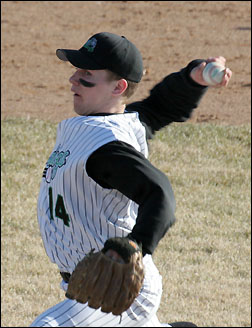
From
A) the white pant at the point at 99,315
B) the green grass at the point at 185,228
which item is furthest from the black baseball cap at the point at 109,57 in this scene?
the green grass at the point at 185,228

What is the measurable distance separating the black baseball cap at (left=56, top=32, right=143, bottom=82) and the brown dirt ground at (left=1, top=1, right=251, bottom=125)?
A: 769cm

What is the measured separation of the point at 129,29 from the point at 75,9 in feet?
6.11

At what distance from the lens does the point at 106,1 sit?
17422 mm

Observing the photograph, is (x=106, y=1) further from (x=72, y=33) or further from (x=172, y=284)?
(x=172, y=284)

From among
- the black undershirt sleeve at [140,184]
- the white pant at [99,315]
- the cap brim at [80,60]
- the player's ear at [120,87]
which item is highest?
the cap brim at [80,60]

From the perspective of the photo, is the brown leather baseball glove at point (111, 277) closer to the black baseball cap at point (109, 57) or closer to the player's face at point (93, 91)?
the player's face at point (93, 91)

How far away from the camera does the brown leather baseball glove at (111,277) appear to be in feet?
8.96

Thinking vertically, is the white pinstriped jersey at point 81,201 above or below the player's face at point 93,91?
below

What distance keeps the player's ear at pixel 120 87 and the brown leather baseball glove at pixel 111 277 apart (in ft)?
2.66

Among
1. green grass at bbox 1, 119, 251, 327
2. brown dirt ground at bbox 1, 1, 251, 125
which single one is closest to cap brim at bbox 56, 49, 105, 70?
green grass at bbox 1, 119, 251, 327

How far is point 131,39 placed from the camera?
15.1 m

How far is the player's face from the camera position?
11.1ft

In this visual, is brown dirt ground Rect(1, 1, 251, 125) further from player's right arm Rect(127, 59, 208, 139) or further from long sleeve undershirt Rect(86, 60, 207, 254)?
long sleeve undershirt Rect(86, 60, 207, 254)

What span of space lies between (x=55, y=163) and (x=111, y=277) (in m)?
0.72
